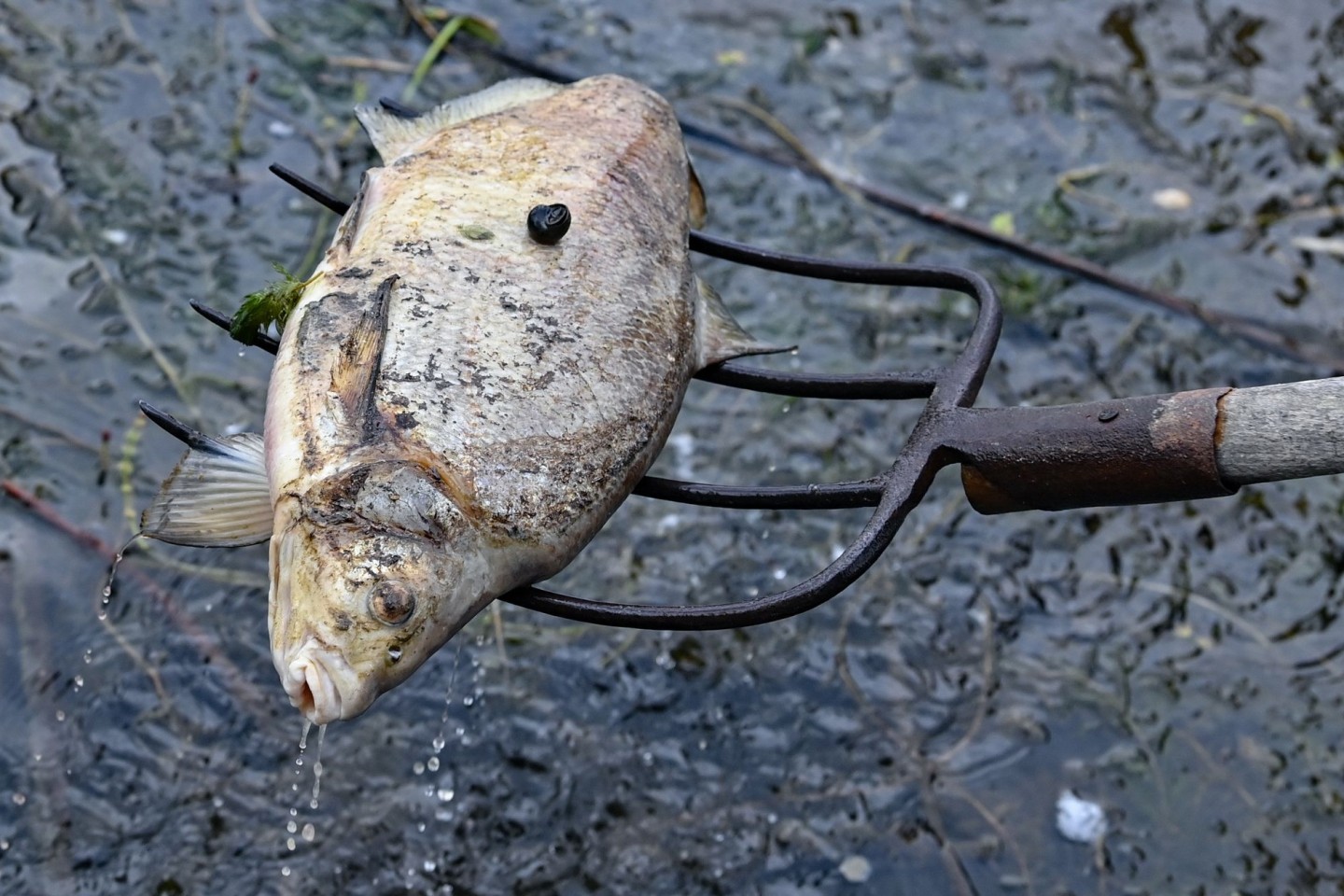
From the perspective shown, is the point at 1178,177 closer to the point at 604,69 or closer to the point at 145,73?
the point at 604,69

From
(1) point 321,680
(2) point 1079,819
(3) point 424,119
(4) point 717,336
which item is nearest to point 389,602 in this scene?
(1) point 321,680

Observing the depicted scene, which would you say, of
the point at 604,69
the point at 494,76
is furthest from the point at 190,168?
the point at 604,69

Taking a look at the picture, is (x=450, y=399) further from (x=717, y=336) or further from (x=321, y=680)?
(x=717, y=336)

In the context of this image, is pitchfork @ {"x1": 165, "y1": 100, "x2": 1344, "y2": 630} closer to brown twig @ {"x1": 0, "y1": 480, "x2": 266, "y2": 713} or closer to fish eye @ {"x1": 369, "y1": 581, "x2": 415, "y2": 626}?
fish eye @ {"x1": 369, "y1": 581, "x2": 415, "y2": 626}

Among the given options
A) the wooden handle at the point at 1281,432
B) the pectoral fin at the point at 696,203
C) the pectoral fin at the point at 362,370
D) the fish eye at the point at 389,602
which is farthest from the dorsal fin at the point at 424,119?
the wooden handle at the point at 1281,432

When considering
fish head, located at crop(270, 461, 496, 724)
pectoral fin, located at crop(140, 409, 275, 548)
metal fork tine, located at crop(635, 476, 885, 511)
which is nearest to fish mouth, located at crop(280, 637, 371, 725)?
fish head, located at crop(270, 461, 496, 724)

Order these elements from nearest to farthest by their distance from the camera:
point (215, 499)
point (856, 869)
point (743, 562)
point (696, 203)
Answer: point (215, 499), point (696, 203), point (856, 869), point (743, 562)

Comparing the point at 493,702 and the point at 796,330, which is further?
the point at 796,330
